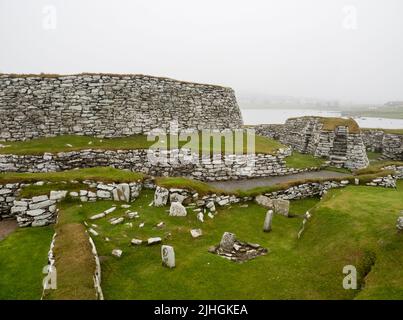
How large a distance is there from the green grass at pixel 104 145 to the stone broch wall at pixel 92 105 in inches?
39.4

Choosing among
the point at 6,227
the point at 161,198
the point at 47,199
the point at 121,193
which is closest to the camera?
the point at 6,227

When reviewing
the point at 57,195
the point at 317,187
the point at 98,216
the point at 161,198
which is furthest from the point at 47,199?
the point at 317,187

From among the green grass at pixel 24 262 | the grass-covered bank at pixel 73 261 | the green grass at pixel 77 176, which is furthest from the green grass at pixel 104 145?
the grass-covered bank at pixel 73 261

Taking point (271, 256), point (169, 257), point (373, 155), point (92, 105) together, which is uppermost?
point (92, 105)

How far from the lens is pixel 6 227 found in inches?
624

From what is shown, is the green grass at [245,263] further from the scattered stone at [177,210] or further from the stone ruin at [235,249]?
the stone ruin at [235,249]

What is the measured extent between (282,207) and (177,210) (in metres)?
5.62

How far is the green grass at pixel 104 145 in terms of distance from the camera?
75.1 ft

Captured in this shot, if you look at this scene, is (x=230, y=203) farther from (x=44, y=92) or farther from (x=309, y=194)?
(x=44, y=92)

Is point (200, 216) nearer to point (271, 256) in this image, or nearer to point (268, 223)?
point (268, 223)

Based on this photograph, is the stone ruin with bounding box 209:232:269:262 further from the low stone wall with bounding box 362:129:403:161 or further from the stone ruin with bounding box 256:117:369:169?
the low stone wall with bounding box 362:129:403:161

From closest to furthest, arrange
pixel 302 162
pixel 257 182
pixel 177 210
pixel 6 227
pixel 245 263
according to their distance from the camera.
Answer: pixel 245 263 → pixel 177 210 → pixel 6 227 → pixel 257 182 → pixel 302 162
